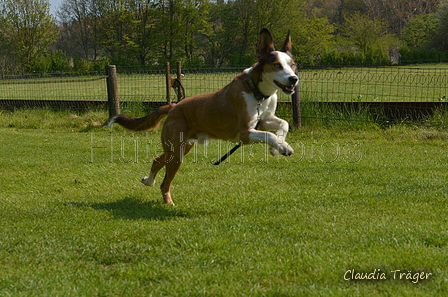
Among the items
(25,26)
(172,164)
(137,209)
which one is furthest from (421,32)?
(137,209)

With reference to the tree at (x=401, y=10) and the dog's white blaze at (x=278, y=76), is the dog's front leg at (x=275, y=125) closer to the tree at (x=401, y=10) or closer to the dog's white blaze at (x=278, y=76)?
the dog's white blaze at (x=278, y=76)

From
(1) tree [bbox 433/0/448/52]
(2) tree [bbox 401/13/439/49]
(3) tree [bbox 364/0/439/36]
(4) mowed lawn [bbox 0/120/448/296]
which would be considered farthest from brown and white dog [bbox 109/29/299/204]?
(3) tree [bbox 364/0/439/36]

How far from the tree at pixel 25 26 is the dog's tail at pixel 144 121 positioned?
49.6 m

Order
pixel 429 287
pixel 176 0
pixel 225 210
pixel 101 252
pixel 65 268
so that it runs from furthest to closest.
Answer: pixel 176 0
pixel 225 210
pixel 101 252
pixel 65 268
pixel 429 287

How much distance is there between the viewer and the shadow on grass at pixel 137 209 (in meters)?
5.95

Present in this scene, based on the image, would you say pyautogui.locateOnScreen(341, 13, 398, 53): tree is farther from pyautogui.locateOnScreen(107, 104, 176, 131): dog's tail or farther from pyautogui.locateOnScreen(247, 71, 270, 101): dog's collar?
pyautogui.locateOnScreen(247, 71, 270, 101): dog's collar

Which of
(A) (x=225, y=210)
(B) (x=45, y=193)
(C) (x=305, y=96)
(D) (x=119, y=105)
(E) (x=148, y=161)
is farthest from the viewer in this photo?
(D) (x=119, y=105)

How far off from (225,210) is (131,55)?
188 ft

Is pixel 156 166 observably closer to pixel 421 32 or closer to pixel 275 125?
pixel 275 125

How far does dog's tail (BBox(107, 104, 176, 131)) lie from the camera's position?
6910 mm

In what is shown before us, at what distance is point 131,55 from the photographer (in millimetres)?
60906

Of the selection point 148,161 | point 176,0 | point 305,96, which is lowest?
point 148,161

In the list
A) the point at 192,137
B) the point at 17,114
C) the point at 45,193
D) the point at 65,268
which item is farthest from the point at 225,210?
the point at 17,114

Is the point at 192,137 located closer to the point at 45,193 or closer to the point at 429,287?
the point at 45,193
